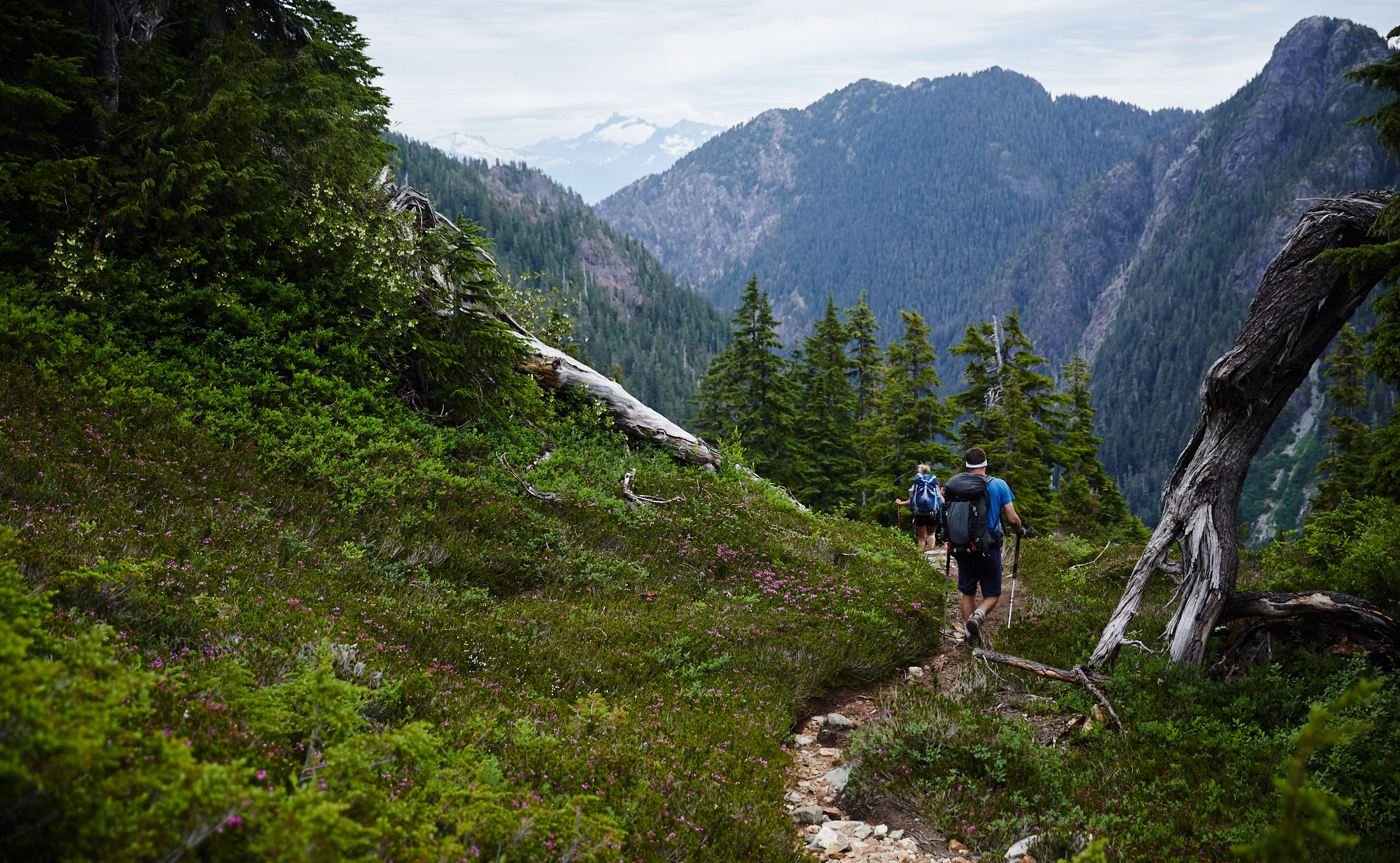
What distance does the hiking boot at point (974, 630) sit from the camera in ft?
27.6

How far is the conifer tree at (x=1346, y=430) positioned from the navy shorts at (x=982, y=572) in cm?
2595

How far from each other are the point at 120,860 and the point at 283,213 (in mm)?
11415

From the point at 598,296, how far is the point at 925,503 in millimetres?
163950

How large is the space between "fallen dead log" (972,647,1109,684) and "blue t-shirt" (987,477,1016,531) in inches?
62.8

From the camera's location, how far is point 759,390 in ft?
103

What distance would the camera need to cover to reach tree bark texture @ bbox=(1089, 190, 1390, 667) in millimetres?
6484

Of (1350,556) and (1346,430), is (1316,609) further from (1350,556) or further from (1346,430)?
(1346,430)

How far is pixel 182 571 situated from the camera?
5180mm

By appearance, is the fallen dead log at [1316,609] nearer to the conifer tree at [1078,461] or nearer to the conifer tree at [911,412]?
the conifer tree at [911,412]

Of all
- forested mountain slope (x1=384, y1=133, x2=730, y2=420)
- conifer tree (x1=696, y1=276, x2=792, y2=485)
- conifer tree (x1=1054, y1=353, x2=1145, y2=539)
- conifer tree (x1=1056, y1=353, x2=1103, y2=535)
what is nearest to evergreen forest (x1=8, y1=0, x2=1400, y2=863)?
conifer tree (x1=696, y1=276, x2=792, y2=485)

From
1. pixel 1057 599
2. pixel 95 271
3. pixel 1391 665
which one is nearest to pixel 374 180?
pixel 95 271

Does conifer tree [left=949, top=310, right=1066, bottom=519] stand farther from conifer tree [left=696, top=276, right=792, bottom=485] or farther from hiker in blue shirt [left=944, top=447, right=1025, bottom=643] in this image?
hiker in blue shirt [left=944, top=447, right=1025, bottom=643]

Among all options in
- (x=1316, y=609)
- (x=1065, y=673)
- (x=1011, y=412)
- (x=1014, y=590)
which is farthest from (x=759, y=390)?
(x=1316, y=609)

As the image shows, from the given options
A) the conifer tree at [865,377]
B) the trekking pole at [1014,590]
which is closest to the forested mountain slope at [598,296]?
the conifer tree at [865,377]
